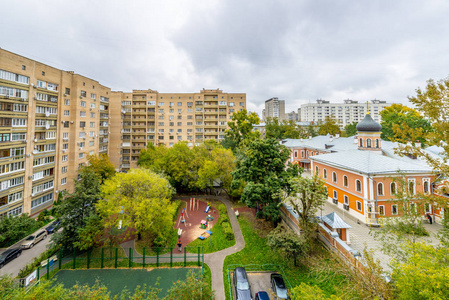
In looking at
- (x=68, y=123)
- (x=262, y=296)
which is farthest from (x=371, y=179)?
(x=68, y=123)

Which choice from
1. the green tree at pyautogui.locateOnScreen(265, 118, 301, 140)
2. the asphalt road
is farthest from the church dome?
the asphalt road

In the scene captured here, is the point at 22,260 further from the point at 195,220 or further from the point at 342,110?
the point at 342,110

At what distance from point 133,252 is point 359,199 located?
23.8 meters

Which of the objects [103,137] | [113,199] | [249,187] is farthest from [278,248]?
[103,137]

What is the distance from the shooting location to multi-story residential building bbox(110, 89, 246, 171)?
53.8 metres

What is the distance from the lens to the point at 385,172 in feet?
65.5

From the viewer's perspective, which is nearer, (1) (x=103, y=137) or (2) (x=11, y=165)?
(2) (x=11, y=165)

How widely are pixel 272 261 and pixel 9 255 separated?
2494 cm

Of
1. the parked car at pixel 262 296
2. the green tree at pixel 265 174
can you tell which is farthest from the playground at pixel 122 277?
the green tree at pixel 265 174

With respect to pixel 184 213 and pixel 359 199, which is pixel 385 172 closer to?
pixel 359 199

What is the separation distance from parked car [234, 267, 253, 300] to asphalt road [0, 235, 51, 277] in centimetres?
1933

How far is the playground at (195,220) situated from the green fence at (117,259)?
2726 mm

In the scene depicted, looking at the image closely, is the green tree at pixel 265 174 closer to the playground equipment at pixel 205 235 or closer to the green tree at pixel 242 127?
the playground equipment at pixel 205 235

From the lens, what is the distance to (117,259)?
18875 millimetres
